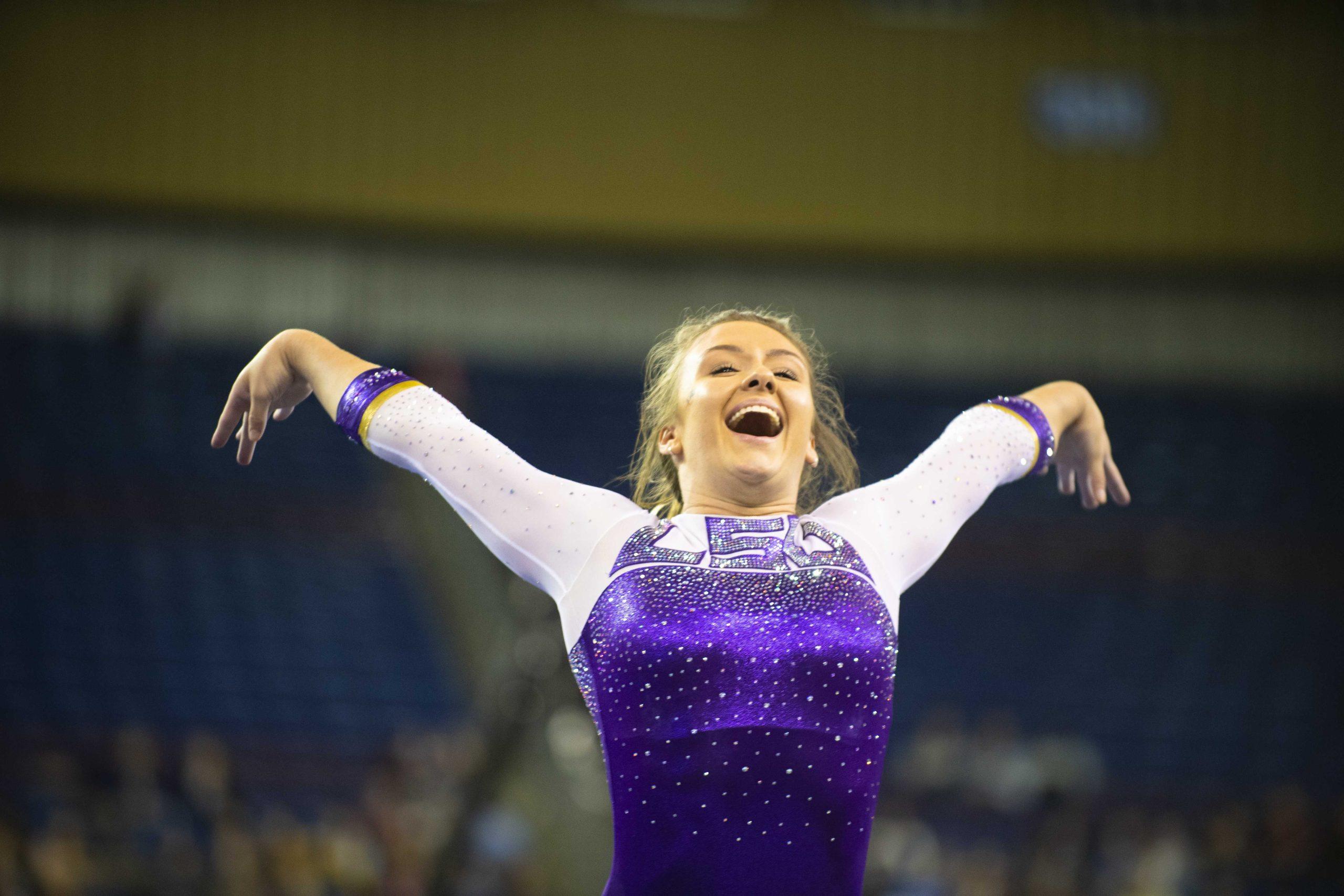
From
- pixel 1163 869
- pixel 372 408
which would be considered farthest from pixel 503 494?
pixel 1163 869

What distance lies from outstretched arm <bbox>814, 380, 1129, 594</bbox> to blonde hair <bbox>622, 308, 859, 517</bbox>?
0.60ft

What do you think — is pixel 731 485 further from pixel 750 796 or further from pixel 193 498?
pixel 193 498

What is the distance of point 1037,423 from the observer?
1810 millimetres

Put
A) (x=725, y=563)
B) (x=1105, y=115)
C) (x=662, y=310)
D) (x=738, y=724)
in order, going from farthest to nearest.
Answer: (x=662, y=310)
(x=1105, y=115)
(x=725, y=563)
(x=738, y=724)

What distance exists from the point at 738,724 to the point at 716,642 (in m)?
0.10

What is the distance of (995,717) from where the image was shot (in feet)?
24.0

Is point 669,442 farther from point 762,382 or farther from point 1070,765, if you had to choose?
point 1070,765

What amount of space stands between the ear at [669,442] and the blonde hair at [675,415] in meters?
0.01

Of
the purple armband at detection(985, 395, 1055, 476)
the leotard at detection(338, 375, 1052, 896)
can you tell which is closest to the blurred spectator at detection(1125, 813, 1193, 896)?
the purple armband at detection(985, 395, 1055, 476)

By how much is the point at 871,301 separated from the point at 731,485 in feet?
23.9

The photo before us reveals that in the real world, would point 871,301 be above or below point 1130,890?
above

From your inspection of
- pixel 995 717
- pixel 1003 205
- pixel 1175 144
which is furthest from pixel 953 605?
pixel 1175 144

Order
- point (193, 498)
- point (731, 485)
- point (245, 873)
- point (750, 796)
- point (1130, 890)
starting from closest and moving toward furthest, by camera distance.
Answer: point (750, 796), point (731, 485), point (245, 873), point (1130, 890), point (193, 498)

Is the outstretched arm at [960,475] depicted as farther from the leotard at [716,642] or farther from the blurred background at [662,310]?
the blurred background at [662,310]
